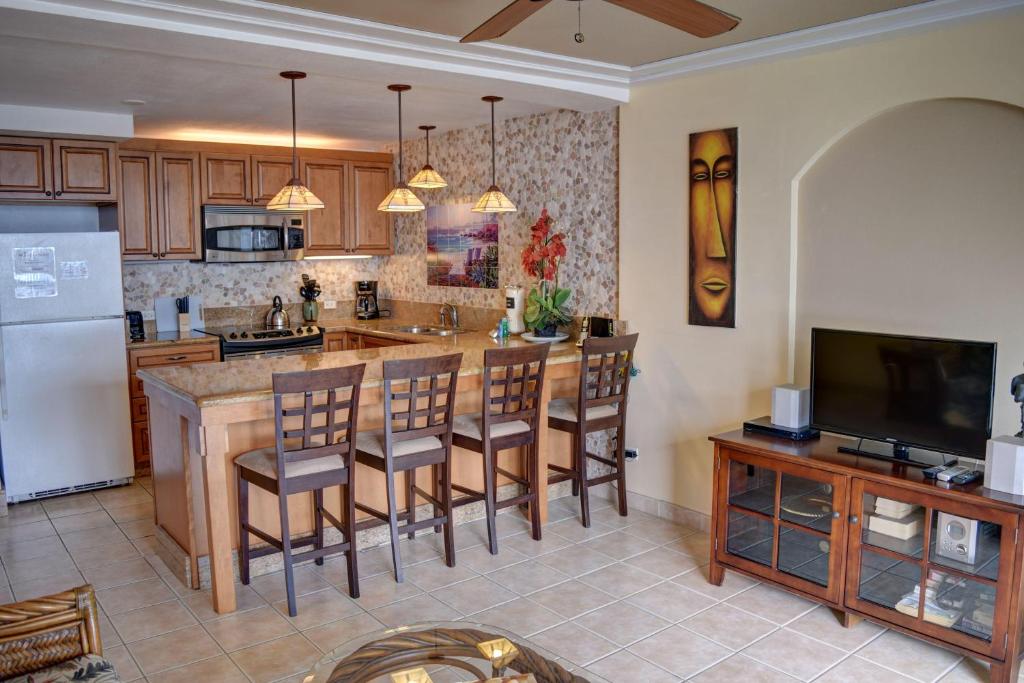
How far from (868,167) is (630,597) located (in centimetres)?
227

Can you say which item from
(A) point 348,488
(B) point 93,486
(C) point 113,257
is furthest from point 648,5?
(B) point 93,486

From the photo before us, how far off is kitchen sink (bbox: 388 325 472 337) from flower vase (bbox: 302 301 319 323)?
90cm

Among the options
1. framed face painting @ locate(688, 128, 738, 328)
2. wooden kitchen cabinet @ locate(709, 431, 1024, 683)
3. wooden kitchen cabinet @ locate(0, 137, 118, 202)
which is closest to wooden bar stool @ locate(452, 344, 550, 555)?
framed face painting @ locate(688, 128, 738, 328)

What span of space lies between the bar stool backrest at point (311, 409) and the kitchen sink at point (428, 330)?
91.9 inches

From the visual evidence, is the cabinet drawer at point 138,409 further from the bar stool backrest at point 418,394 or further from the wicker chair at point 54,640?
the wicker chair at point 54,640

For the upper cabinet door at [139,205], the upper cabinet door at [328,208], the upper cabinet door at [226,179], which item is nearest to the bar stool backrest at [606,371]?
the upper cabinet door at [328,208]

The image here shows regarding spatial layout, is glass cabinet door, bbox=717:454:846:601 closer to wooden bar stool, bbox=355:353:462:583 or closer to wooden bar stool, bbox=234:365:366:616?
wooden bar stool, bbox=355:353:462:583

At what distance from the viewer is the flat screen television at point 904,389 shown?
297cm

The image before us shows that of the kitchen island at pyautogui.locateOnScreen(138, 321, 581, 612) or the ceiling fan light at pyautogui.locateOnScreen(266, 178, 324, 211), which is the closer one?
the kitchen island at pyautogui.locateOnScreen(138, 321, 581, 612)

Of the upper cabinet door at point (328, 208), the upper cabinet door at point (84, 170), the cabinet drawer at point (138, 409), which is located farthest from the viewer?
the upper cabinet door at point (328, 208)

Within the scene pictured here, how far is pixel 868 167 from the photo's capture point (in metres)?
3.60

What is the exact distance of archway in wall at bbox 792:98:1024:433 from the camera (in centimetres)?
316

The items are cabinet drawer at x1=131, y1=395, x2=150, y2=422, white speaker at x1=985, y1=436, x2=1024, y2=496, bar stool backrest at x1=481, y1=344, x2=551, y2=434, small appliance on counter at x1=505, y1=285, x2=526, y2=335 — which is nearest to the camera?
white speaker at x1=985, y1=436, x2=1024, y2=496

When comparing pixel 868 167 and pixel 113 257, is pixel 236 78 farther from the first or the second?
pixel 868 167
